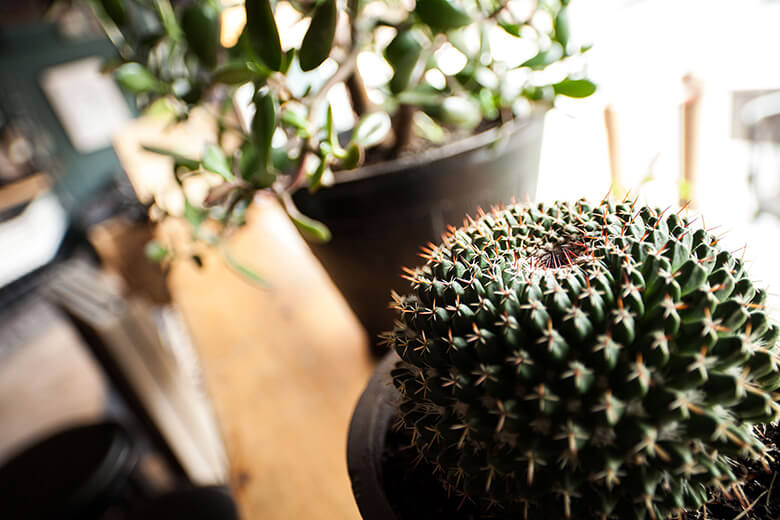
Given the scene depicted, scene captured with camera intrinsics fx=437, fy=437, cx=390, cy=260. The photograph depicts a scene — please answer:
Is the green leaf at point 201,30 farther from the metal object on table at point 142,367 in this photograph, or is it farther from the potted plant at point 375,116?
the metal object on table at point 142,367

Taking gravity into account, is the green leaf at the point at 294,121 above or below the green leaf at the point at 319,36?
below

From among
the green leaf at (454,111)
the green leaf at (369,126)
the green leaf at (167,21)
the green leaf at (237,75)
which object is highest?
the green leaf at (167,21)

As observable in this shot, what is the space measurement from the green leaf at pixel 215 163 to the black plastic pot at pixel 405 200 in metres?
0.17

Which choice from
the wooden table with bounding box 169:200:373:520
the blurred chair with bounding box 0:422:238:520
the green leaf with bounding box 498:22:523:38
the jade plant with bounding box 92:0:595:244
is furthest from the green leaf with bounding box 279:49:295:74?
the blurred chair with bounding box 0:422:238:520

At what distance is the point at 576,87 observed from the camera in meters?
0.40

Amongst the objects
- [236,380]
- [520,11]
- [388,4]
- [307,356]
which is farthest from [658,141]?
[236,380]

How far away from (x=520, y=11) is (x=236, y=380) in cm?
71

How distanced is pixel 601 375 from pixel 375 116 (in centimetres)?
36

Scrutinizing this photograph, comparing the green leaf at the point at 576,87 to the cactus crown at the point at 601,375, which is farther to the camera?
the green leaf at the point at 576,87

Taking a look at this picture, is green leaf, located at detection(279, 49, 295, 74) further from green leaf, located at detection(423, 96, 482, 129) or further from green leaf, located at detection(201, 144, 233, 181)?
green leaf, located at detection(423, 96, 482, 129)

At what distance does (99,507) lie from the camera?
105 centimetres

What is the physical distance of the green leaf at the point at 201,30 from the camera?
0.33 metres

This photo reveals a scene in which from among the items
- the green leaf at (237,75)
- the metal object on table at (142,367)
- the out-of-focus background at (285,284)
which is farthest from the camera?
the metal object on table at (142,367)

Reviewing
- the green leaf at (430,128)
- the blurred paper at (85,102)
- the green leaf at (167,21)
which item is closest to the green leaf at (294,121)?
the green leaf at (167,21)
